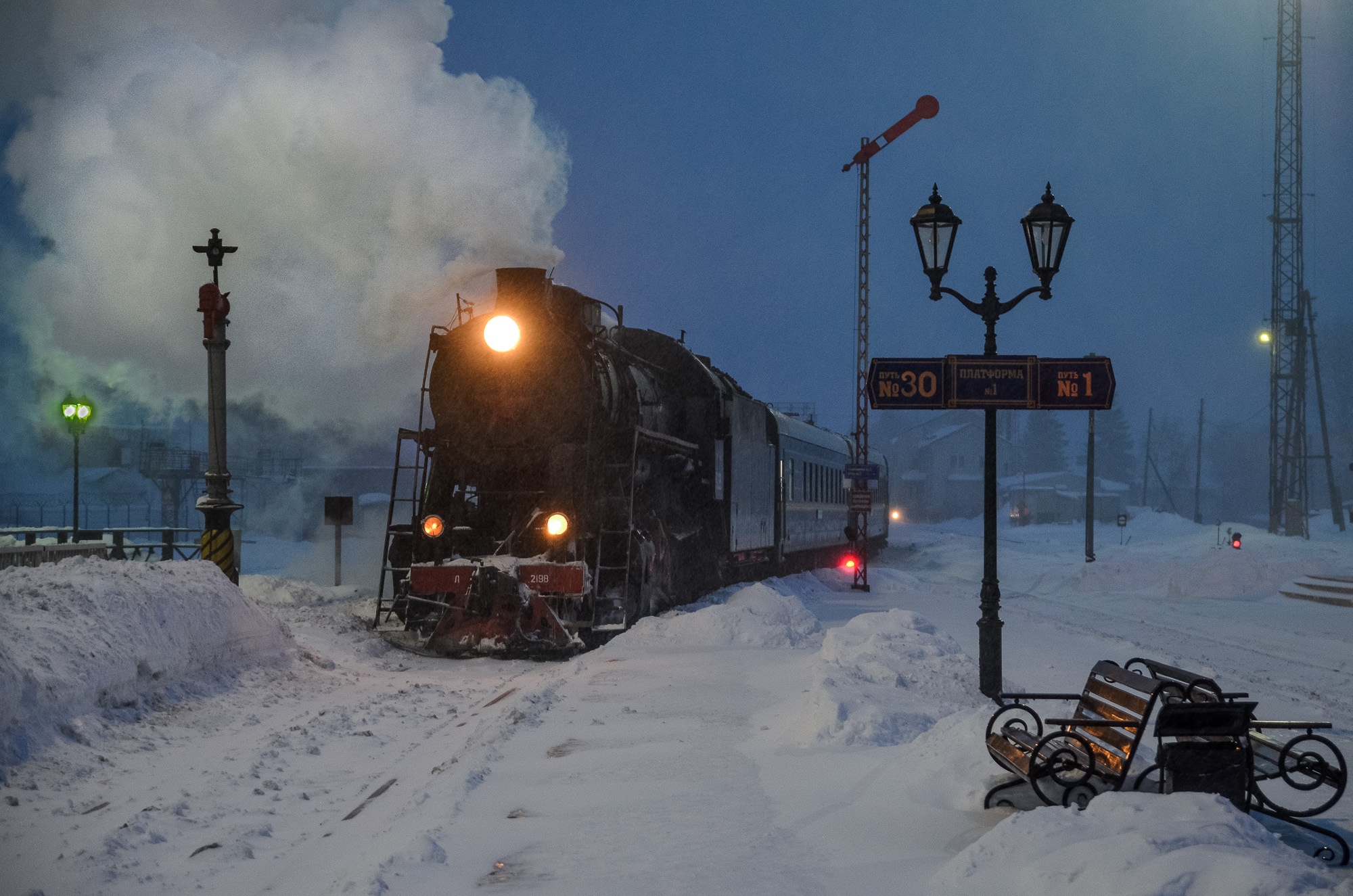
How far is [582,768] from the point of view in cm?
649

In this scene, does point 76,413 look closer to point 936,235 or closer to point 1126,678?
point 936,235

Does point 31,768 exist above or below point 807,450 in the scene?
below

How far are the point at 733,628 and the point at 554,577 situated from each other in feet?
7.72

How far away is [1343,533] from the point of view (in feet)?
128

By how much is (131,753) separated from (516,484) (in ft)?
19.8

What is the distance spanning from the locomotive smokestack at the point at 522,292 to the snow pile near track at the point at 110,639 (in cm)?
439

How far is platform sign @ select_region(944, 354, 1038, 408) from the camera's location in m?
9.15

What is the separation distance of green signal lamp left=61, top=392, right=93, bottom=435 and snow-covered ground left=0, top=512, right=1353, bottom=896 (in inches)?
516

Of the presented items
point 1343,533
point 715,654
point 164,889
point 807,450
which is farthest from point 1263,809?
point 1343,533

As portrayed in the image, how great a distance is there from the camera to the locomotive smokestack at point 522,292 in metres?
12.6

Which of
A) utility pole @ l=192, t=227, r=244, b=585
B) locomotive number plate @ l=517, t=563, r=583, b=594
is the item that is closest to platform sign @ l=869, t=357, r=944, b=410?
locomotive number plate @ l=517, t=563, r=583, b=594

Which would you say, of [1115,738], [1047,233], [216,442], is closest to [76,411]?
[216,442]

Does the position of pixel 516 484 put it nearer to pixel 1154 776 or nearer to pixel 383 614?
pixel 383 614

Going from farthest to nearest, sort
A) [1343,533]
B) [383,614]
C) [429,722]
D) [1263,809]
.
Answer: [1343,533]
[383,614]
[429,722]
[1263,809]
